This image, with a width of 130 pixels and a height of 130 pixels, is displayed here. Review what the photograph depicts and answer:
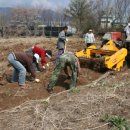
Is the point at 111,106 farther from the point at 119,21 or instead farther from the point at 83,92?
the point at 119,21

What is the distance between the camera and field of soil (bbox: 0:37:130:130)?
823cm

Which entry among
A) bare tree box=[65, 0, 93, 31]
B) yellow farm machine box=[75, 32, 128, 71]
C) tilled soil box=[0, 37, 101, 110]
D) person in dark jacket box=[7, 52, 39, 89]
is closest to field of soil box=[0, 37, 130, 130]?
tilled soil box=[0, 37, 101, 110]

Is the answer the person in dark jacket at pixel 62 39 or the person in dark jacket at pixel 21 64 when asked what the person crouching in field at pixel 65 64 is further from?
the person in dark jacket at pixel 62 39

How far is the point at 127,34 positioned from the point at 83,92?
6.18 metres

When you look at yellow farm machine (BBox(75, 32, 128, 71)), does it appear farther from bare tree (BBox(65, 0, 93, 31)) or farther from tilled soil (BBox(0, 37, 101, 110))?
bare tree (BBox(65, 0, 93, 31))

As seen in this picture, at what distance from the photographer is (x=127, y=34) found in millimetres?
16094

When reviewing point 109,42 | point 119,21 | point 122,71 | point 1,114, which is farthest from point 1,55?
point 119,21

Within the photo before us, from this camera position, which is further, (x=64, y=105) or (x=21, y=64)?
(x=21, y=64)

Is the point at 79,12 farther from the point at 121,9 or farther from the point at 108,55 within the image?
the point at 108,55

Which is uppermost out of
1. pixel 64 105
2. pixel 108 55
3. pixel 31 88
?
pixel 108 55

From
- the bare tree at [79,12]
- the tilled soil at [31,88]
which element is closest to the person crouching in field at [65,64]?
the tilled soil at [31,88]

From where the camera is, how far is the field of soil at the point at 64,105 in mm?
8227

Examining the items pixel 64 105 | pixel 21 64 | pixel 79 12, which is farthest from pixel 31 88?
pixel 79 12

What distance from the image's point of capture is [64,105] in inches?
368
